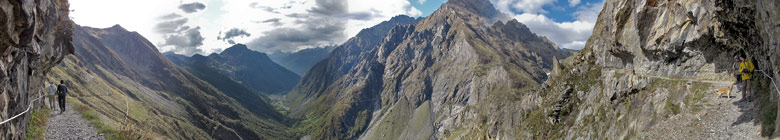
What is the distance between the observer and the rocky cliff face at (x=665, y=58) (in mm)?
19094

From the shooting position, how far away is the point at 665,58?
92.6 feet

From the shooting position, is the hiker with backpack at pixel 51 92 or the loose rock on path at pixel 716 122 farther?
the hiker with backpack at pixel 51 92

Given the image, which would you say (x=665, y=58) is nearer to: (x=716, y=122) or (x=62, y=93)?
(x=716, y=122)

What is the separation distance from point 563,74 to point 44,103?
201 ft

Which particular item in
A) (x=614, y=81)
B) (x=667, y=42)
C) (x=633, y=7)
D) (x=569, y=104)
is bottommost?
(x=569, y=104)

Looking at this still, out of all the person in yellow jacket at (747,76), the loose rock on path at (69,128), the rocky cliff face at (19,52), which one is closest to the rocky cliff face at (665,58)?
the person in yellow jacket at (747,76)

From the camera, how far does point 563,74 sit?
58688 millimetres

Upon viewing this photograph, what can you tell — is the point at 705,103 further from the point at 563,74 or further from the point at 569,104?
the point at 563,74

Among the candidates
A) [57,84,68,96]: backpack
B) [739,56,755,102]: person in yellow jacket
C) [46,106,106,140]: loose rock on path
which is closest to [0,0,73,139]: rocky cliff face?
[46,106,106,140]: loose rock on path

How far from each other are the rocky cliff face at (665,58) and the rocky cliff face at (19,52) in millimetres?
31000

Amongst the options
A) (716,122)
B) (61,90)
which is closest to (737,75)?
(716,122)

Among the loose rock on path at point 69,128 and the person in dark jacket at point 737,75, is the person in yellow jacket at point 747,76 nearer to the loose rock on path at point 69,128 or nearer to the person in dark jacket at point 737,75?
the person in dark jacket at point 737,75

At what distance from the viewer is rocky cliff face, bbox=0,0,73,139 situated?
656 inches

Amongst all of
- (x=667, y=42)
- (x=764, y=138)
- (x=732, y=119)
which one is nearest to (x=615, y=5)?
(x=667, y=42)
